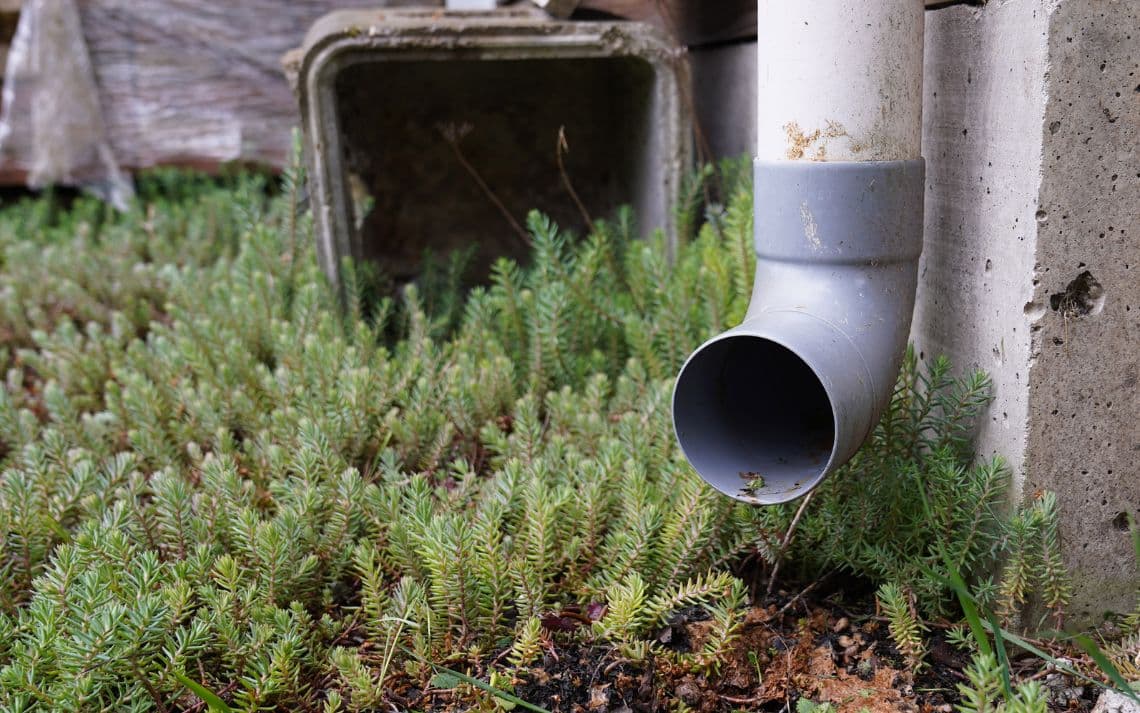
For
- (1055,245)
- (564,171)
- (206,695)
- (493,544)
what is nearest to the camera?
(206,695)

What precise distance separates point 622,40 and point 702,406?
5.05ft

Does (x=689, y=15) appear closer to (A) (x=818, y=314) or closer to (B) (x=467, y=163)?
(B) (x=467, y=163)

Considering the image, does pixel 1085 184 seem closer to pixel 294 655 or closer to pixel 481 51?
pixel 294 655

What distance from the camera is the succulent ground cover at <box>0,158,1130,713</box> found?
4.94 ft

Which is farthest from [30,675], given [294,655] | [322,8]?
[322,8]

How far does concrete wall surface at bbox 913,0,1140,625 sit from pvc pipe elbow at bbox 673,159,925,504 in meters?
0.13

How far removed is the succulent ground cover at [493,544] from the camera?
1.51 metres

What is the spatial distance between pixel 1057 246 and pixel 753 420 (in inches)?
22.6

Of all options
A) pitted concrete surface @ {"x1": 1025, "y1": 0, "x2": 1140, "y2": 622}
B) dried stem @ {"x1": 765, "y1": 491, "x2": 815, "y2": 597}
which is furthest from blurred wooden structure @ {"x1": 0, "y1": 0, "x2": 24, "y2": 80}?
pitted concrete surface @ {"x1": 1025, "y1": 0, "x2": 1140, "y2": 622}

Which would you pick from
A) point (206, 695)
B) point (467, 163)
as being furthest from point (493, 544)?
point (467, 163)

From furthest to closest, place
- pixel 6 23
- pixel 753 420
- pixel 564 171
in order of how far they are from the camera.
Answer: pixel 6 23 < pixel 564 171 < pixel 753 420

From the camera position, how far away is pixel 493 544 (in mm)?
1624

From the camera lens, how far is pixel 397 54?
9.08 feet

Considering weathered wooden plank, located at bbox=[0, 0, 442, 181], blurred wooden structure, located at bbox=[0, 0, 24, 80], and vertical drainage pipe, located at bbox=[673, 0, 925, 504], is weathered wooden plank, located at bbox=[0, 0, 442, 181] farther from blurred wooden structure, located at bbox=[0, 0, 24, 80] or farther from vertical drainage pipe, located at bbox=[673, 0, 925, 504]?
vertical drainage pipe, located at bbox=[673, 0, 925, 504]
